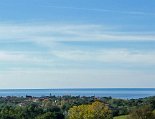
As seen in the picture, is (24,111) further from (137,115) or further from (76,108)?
(137,115)

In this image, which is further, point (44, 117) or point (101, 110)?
point (44, 117)

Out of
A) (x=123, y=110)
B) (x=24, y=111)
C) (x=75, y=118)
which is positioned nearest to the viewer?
(x=75, y=118)

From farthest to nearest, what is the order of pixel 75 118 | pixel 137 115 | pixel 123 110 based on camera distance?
pixel 123 110, pixel 75 118, pixel 137 115

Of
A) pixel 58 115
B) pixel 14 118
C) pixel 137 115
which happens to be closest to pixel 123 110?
pixel 58 115

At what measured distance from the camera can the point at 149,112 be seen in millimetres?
51062

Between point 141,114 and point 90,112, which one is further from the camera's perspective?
point 90,112

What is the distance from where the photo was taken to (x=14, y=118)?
65000 mm

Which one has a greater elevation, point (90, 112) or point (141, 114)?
point (90, 112)

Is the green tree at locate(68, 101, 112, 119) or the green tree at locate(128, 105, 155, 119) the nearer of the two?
the green tree at locate(128, 105, 155, 119)

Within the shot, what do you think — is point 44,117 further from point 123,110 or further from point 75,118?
point 123,110

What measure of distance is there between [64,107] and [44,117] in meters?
25.2

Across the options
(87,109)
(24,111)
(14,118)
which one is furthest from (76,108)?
(24,111)

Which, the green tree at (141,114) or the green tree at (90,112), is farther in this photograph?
the green tree at (90,112)

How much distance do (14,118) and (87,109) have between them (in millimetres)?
15667
